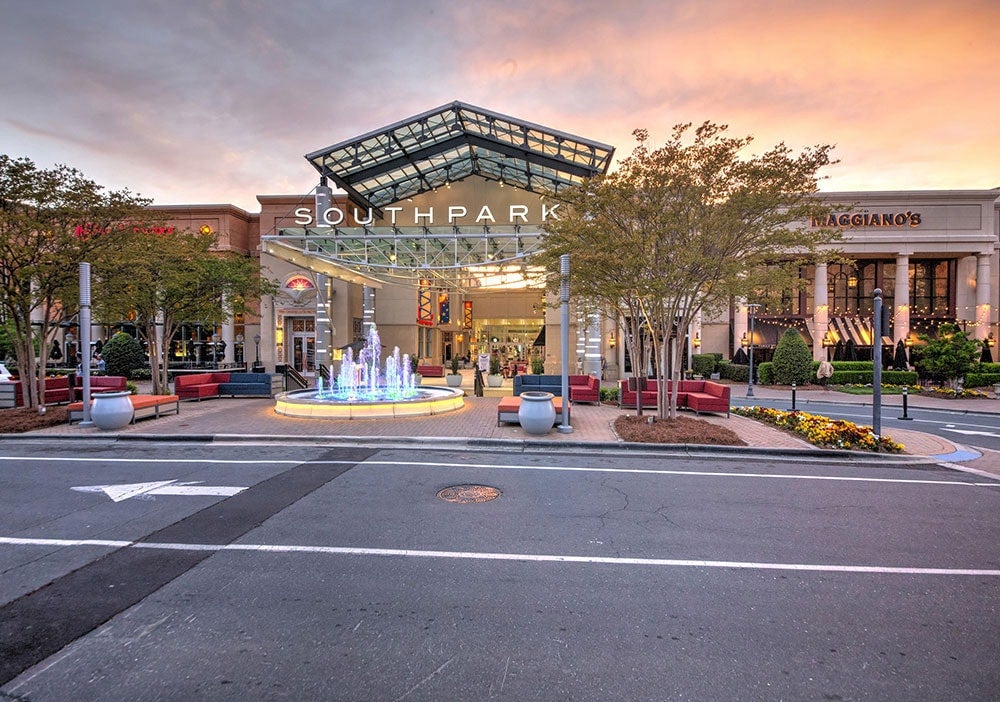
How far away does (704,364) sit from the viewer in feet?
106

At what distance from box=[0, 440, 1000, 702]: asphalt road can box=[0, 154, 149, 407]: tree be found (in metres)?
8.12

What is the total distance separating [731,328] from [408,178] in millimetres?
26593

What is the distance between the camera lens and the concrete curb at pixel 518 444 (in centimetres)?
1009

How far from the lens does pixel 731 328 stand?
36188 millimetres

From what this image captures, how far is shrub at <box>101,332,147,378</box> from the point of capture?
3080cm

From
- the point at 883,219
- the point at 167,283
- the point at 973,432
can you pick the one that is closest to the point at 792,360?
the point at 973,432

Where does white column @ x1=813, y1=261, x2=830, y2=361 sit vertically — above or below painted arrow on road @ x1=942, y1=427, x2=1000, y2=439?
above

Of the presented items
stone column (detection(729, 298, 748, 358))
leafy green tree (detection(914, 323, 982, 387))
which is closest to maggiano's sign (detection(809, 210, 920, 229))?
stone column (detection(729, 298, 748, 358))

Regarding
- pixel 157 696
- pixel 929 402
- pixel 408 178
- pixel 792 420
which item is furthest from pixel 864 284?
pixel 157 696

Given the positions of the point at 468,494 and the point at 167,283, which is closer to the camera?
the point at 468,494

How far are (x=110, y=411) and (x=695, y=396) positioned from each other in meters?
16.9

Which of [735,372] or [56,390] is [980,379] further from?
[56,390]

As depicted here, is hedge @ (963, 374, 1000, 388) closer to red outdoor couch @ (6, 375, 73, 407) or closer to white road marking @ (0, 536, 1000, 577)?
white road marking @ (0, 536, 1000, 577)

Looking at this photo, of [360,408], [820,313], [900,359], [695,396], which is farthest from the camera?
[820,313]
